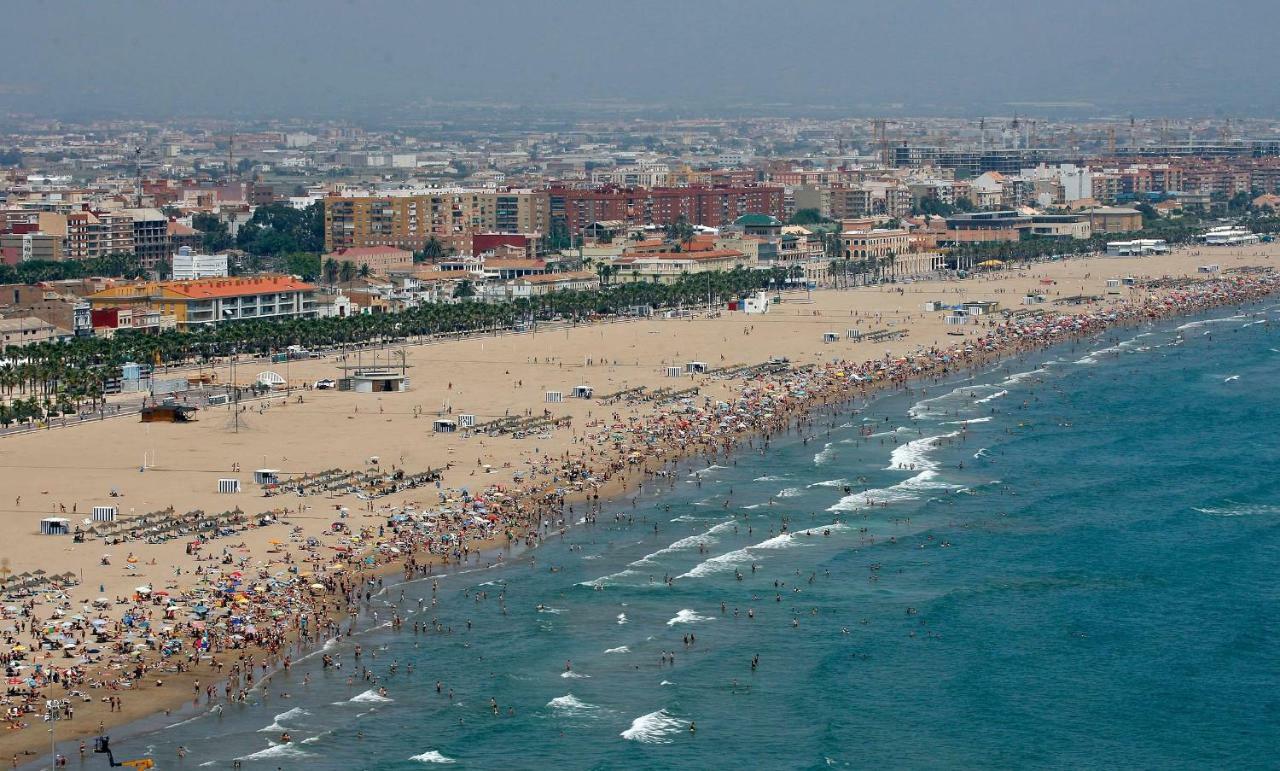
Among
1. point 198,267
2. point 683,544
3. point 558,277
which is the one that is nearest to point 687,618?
point 683,544

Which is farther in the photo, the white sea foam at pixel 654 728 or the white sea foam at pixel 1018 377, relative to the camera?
the white sea foam at pixel 1018 377

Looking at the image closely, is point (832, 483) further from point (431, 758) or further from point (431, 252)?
Answer: point (431, 252)

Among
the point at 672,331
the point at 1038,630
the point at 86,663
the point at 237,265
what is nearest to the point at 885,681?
the point at 1038,630

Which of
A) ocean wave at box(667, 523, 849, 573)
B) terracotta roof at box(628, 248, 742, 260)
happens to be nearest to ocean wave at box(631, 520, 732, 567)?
ocean wave at box(667, 523, 849, 573)

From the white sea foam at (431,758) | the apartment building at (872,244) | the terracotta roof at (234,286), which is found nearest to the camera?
the white sea foam at (431,758)

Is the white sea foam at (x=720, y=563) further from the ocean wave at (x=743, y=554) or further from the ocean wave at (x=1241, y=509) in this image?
the ocean wave at (x=1241, y=509)

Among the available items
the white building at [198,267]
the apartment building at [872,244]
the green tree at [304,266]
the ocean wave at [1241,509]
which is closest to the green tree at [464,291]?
the white building at [198,267]

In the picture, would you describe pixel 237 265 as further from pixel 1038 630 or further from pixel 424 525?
pixel 1038 630
